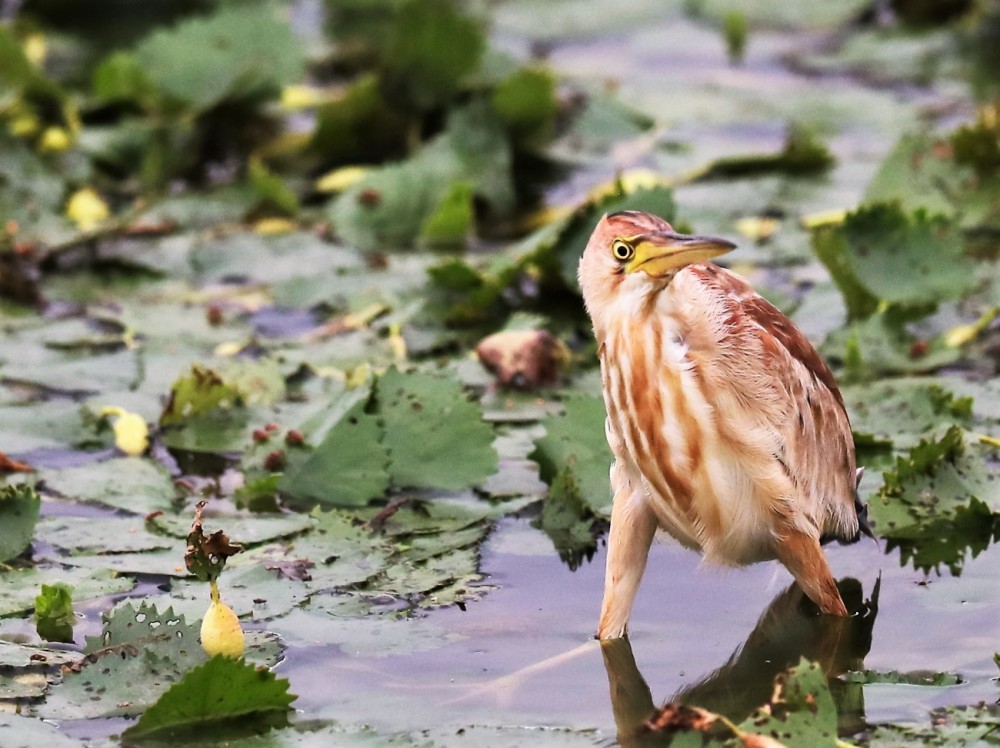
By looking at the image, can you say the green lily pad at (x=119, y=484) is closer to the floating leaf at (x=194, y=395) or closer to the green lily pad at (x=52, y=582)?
the floating leaf at (x=194, y=395)

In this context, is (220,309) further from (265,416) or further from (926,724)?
(926,724)

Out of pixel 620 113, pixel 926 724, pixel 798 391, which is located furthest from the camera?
pixel 620 113

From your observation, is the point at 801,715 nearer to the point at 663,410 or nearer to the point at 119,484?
the point at 663,410

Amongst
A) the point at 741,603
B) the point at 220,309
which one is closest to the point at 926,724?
the point at 741,603

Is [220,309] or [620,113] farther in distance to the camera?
[620,113]

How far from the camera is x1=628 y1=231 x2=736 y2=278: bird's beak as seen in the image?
142 inches

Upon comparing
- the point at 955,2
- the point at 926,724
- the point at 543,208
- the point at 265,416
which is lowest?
the point at 926,724

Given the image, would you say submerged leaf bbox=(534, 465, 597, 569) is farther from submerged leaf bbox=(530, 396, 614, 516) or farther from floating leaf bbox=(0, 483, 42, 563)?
floating leaf bbox=(0, 483, 42, 563)

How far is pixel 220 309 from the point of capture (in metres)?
6.34

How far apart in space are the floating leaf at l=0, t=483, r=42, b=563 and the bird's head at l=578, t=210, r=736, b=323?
1521 mm

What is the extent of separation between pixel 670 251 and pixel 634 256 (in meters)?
0.10

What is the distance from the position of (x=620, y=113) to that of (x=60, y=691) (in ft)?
16.8

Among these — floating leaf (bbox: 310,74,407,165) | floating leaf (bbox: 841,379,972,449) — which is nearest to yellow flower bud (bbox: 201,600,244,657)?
floating leaf (bbox: 841,379,972,449)

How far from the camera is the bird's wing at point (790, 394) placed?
3906 mm
